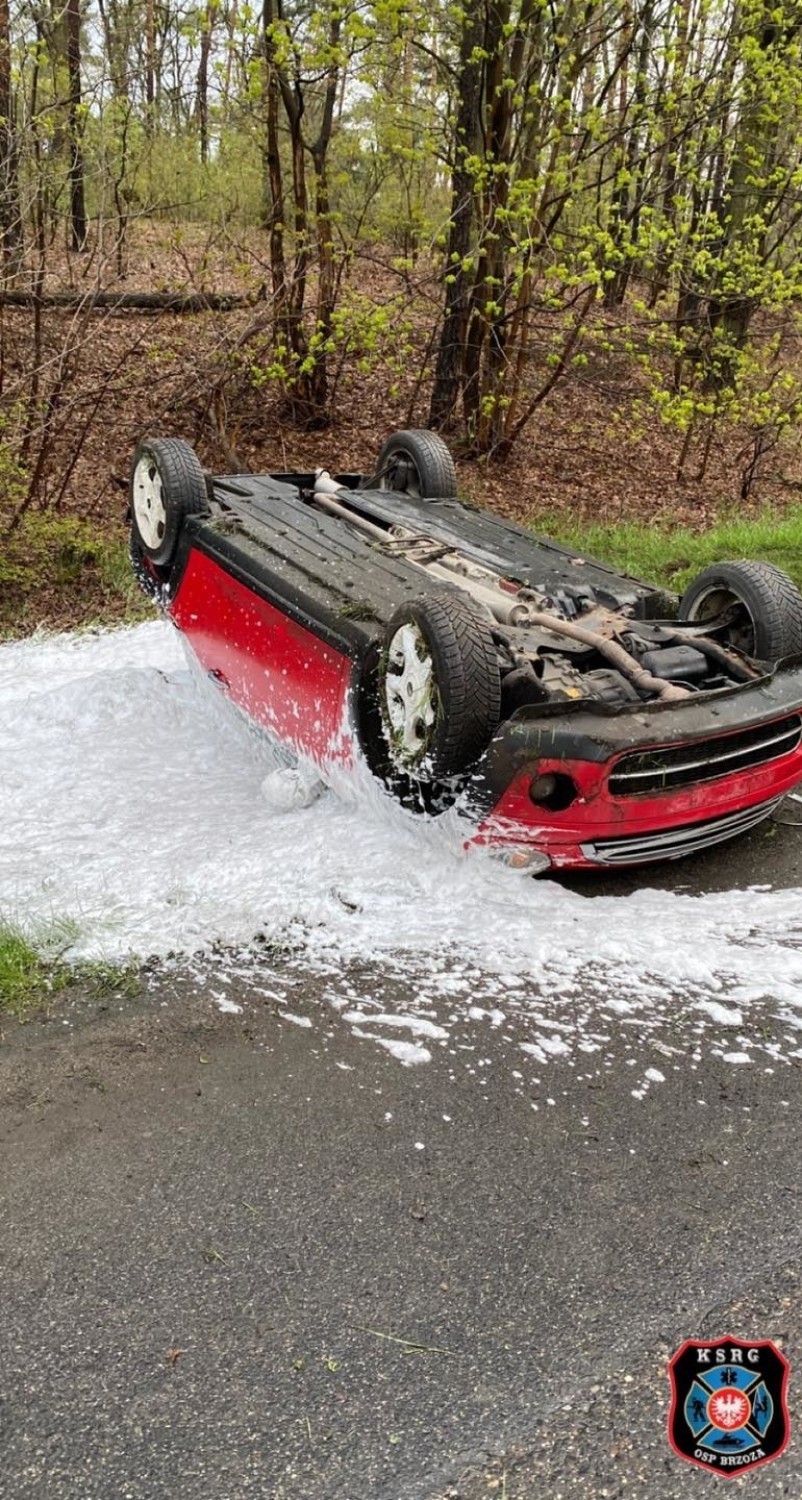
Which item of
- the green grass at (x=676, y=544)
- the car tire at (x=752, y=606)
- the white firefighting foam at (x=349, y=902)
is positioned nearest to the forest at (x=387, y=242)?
the green grass at (x=676, y=544)

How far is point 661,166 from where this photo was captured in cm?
975

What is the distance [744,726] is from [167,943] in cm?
205

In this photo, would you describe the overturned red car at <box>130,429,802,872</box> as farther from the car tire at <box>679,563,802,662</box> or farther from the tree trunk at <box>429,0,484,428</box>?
the tree trunk at <box>429,0,484,428</box>

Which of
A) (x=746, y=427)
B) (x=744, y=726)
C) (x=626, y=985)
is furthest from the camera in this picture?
(x=746, y=427)

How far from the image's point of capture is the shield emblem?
2.00m

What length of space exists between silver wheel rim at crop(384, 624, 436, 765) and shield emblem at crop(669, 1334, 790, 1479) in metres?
2.05

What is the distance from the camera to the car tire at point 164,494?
5.45m

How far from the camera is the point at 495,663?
12.1 feet

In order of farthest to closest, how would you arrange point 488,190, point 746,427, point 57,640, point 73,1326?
point 746,427 < point 488,190 < point 57,640 < point 73,1326

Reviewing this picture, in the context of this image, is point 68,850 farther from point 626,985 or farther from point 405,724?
point 626,985

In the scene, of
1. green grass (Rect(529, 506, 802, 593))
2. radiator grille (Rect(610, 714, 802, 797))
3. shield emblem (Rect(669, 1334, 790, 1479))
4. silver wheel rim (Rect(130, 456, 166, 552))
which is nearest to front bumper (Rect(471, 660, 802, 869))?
radiator grille (Rect(610, 714, 802, 797))

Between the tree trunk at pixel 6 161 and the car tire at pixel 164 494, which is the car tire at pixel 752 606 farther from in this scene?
the tree trunk at pixel 6 161

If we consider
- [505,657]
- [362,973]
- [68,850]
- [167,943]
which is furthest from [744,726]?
[68,850]

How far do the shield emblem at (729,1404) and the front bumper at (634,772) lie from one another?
1785 mm
